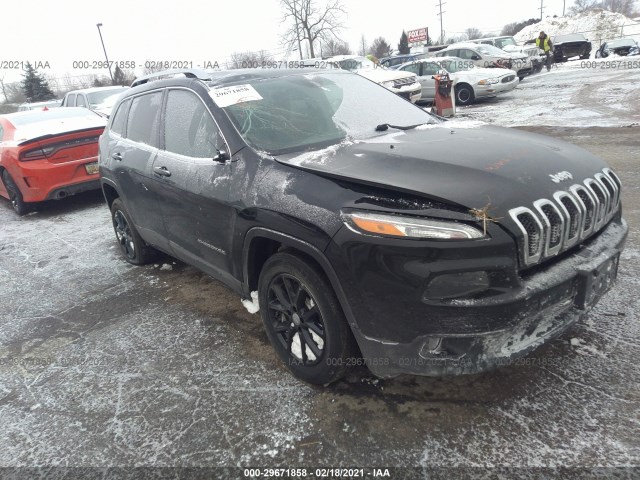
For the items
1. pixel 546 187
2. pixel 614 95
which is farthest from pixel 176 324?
pixel 614 95

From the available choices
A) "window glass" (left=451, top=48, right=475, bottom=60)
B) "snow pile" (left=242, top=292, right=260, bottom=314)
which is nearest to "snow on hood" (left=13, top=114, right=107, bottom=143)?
"snow pile" (left=242, top=292, right=260, bottom=314)

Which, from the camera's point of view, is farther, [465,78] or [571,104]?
[465,78]

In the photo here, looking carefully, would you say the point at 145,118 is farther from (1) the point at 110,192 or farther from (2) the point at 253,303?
(2) the point at 253,303

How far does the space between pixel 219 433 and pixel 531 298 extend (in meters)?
1.66

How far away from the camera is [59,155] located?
665 cm

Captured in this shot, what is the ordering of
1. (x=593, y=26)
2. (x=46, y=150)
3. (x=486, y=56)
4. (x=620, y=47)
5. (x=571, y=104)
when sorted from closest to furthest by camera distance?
(x=46, y=150), (x=571, y=104), (x=486, y=56), (x=620, y=47), (x=593, y=26)

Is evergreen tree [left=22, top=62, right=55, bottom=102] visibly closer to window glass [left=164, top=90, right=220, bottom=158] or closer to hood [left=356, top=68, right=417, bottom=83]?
hood [left=356, top=68, right=417, bottom=83]

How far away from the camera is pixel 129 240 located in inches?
189

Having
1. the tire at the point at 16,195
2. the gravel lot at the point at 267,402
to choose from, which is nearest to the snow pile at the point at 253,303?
the gravel lot at the point at 267,402

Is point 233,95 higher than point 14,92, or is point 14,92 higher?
point 14,92

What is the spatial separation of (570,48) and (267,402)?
32.8 meters

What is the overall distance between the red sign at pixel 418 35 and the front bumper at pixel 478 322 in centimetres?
5667

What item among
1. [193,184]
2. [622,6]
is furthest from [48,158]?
[622,6]

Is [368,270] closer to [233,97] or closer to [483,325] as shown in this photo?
[483,325]
